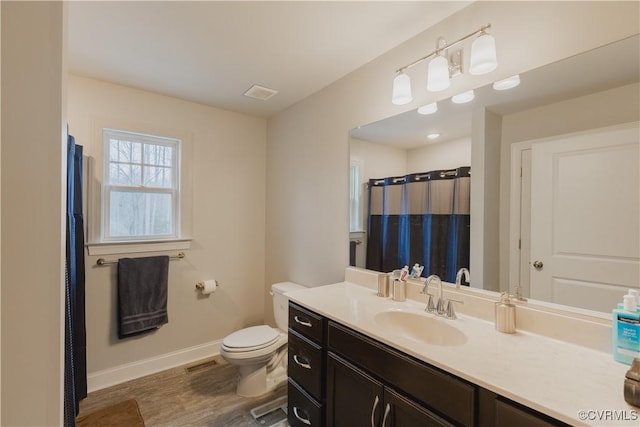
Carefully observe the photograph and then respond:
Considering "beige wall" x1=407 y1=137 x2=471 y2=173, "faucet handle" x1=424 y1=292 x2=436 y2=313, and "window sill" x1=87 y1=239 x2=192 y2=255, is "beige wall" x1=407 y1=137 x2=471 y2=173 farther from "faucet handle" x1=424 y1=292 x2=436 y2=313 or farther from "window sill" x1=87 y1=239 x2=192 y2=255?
"window sill" x1=87 y1=239 x2=192 y2=255

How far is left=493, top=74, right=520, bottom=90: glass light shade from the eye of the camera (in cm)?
129

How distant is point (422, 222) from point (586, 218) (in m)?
0.75

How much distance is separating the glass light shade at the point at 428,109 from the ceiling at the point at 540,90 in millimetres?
21

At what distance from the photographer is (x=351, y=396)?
1.32 meters

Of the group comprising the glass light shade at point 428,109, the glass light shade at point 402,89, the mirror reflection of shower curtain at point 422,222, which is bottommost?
the mirror reflection of shower curtain at point 422,222

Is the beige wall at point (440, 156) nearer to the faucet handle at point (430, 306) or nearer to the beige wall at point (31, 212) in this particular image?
the faucet handle at point (430, 306)

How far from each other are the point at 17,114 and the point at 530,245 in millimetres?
1678

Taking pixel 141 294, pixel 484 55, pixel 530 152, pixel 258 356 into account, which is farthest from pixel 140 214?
pixel 530 152

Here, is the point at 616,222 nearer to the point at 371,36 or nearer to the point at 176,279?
the point at 371,36

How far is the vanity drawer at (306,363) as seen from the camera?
1.51 m

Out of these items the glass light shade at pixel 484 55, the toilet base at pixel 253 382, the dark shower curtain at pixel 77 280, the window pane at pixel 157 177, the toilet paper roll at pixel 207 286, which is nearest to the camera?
the glass light shade at pixel 484 55

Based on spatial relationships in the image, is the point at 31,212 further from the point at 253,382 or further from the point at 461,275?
the point at 253,382

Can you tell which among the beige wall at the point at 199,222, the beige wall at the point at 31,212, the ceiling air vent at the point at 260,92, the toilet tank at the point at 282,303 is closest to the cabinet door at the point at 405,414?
the beige wall at the point at 31,212

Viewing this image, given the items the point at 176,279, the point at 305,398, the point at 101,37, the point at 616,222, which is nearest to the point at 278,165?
the point at 176,279
